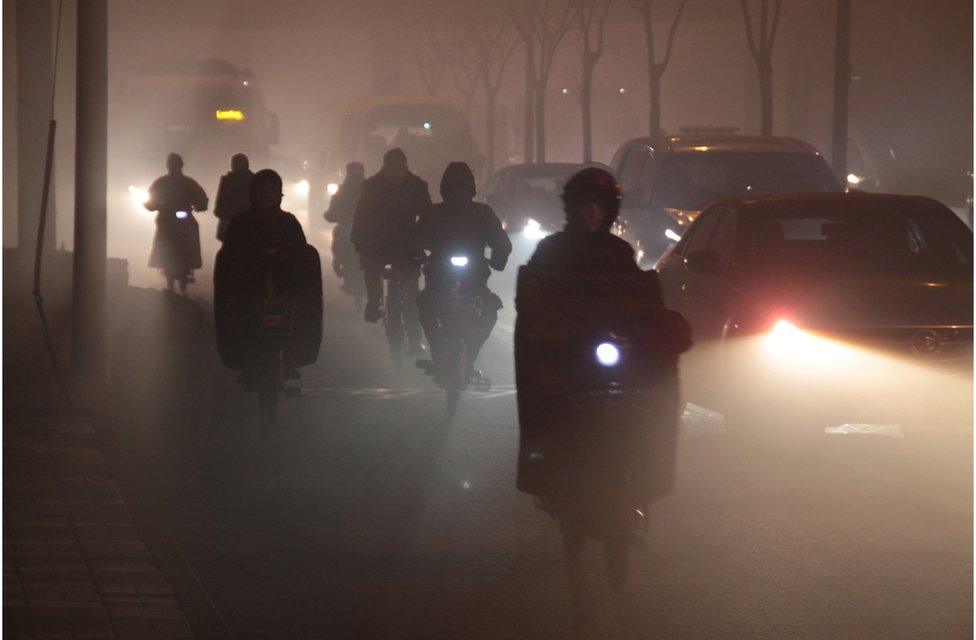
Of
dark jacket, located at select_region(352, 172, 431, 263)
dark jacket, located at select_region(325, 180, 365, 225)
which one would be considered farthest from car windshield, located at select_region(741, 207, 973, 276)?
dark jacket, located at select_region(325, 180, 365, 225)

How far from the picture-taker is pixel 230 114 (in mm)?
46719

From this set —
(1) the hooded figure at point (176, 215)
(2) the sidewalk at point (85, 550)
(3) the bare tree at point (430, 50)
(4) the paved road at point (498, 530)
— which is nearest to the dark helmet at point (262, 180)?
(4) the paved road at point (498, 530)

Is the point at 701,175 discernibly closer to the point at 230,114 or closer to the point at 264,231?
the point at 264,231

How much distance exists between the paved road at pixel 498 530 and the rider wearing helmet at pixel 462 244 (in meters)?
0.57

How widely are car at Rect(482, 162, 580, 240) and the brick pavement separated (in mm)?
16692

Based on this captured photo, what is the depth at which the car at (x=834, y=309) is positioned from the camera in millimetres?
10195

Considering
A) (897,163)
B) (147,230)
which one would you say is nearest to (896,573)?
(147,230)

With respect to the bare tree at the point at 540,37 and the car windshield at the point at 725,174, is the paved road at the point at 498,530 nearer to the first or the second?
the car windshield at the point at 725,174

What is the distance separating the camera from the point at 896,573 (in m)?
7.28

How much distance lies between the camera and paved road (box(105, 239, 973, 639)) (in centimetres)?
659

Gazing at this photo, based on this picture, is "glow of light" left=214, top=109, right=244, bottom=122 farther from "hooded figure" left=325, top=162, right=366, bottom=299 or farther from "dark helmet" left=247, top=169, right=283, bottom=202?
"dark helmet" left=247, top=169, right=283, bottom=202

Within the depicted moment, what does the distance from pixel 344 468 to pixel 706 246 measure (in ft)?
11.5

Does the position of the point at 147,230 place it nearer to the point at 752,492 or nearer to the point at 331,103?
the point at 752,492

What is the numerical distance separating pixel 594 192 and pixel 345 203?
1277 centimetres
